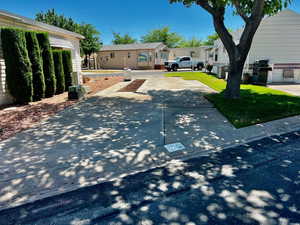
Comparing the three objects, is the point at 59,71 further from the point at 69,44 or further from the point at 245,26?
the point at 245,26

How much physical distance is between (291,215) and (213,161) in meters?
1.47

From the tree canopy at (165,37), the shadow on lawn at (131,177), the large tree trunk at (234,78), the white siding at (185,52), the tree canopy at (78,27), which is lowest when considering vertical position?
the shadow on lawn at (131,177)

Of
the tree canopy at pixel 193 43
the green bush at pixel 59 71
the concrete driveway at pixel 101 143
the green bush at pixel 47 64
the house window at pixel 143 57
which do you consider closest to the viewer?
the concrete driveway at pixel 101 143

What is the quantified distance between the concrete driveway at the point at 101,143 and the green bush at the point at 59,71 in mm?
3712

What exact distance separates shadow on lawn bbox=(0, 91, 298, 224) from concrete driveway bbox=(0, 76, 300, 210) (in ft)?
0.06

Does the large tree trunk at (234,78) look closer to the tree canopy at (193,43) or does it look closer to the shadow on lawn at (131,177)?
the shadow on lawn at (131,177)

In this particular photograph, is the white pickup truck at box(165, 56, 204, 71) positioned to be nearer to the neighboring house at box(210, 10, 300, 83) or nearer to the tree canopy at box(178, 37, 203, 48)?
the neighboring house at box(210, 10, 300, 83)

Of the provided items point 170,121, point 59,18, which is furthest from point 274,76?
point 59,18

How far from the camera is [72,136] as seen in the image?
4820 mm

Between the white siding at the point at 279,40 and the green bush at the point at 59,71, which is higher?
the white siding at the point at 279,40

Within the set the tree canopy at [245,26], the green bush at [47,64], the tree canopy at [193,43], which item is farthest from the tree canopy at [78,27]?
the tree canopy at [193,43]

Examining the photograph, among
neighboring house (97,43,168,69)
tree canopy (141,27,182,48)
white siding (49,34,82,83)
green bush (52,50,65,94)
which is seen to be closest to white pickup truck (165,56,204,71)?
neighboring house (97,43,168,69)

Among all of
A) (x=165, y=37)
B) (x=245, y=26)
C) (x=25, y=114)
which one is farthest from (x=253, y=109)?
(x=165, y=37)

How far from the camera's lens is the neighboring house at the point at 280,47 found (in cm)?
1463
